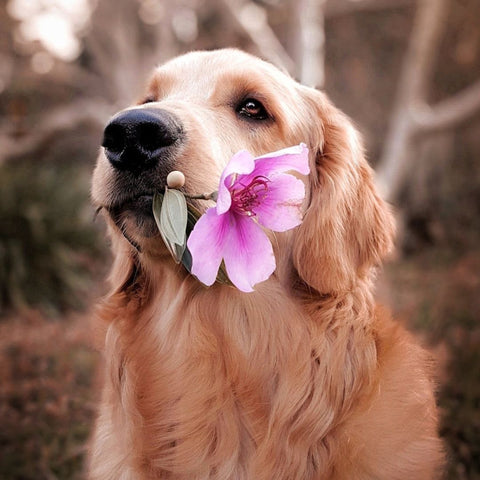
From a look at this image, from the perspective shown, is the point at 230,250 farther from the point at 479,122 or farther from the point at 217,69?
the point at 479,122

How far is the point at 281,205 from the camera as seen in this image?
1.71 meters

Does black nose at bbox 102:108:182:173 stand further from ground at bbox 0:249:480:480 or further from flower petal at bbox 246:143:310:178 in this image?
ground at bbox 0:249:480:480

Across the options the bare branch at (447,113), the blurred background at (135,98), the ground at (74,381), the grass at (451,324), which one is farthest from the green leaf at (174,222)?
the bare branch at (447,113)

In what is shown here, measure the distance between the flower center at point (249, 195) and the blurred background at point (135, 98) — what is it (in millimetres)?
1506

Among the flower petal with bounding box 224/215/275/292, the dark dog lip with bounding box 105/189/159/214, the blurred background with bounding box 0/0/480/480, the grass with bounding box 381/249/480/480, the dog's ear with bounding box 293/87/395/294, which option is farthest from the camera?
the blurred background with bounding box 0/0/480/480

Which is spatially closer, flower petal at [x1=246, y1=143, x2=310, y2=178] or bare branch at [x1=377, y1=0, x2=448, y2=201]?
flower petal at [x1=246, y1=143, x2=310, y2=178]

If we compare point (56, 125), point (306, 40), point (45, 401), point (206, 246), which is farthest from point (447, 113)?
point (206, 246)

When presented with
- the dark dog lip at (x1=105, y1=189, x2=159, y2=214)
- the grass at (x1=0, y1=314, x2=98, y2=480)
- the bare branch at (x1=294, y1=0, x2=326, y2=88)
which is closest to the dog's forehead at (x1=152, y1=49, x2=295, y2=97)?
the dark dog lip at (x1=105, y1=189, x2=159, y2=214)

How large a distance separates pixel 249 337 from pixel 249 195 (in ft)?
2.53

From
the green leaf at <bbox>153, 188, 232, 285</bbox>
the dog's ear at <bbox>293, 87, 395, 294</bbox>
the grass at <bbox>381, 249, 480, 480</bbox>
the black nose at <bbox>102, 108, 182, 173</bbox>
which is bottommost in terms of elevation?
the grass at <bbox>381, 249, 480, 480</bbox>

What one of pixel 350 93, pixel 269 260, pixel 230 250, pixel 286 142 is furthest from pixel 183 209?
pixel 350 93

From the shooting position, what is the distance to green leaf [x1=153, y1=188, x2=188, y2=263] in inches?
66.6

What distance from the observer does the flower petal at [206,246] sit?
1588mm

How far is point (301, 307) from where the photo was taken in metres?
2.33
